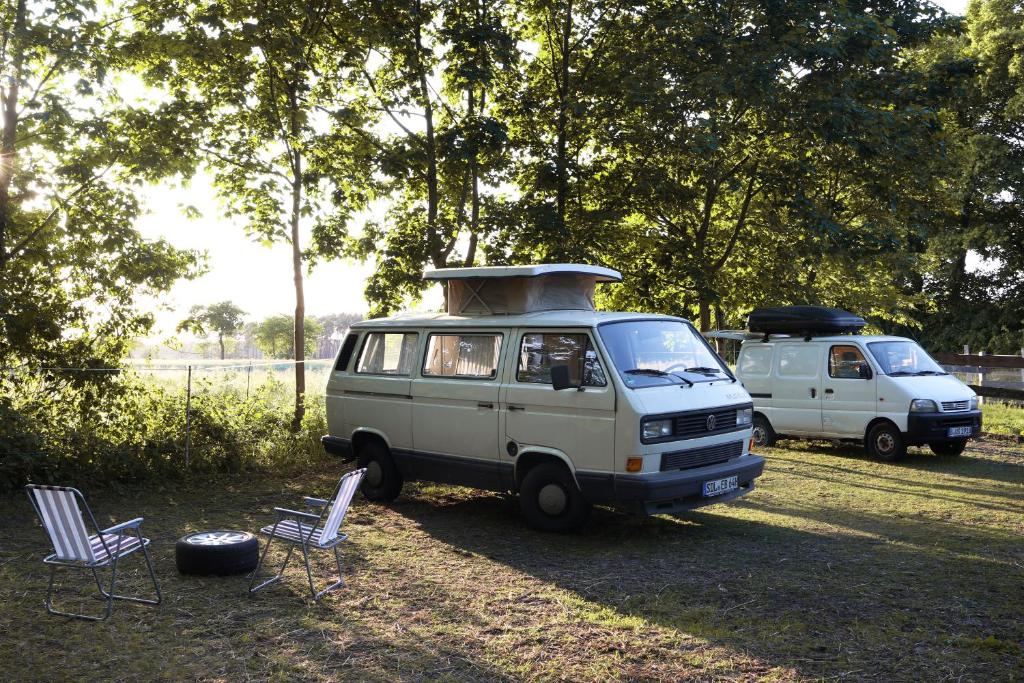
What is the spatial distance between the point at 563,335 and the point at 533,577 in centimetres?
244

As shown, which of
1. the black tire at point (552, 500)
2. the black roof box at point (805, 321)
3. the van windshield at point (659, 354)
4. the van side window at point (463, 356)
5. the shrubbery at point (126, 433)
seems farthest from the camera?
the black roof box at point (805, 321)

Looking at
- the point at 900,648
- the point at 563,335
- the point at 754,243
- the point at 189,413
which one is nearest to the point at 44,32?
the point at 189,413

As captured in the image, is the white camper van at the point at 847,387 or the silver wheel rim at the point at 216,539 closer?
the silver wheel rim at the point at 216,539

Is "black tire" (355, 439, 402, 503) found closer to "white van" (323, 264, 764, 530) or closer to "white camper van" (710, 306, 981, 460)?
"white van" (323, 264, 764, 530)

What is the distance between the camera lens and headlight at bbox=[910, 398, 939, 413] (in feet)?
41.5

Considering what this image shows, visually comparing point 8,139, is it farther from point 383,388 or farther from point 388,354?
point 383,388

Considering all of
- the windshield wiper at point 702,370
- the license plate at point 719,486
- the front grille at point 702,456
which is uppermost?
the windshield wiper at point 702,370

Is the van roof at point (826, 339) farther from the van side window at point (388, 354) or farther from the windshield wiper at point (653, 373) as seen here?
the van side window at point (388, 354)

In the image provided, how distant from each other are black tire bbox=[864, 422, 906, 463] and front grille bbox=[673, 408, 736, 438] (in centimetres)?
584

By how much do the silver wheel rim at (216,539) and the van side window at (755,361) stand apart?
9.85 metres

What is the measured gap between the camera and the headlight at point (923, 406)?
12.6 meters

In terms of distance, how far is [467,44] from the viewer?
1416 centimetres

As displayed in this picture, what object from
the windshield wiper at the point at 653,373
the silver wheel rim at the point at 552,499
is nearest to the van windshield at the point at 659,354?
the windshield wiper at the point at 653,373

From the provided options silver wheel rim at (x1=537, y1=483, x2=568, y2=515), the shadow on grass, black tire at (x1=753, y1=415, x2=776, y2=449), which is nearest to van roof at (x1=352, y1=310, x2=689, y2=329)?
silver wheel rim at (x1=537, y1=483, x2=568, y2=515)
